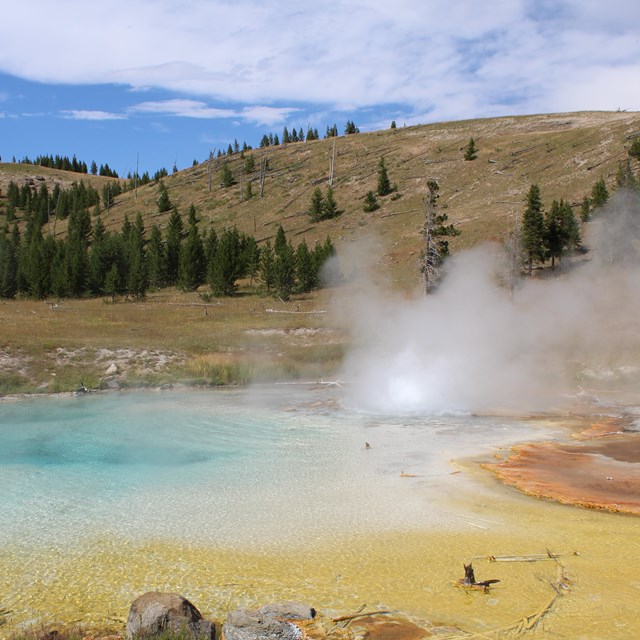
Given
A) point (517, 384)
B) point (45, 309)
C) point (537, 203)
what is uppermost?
point (537, 203)

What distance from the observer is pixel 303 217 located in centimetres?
7694

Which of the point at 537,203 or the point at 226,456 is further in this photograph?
the point at 537,203

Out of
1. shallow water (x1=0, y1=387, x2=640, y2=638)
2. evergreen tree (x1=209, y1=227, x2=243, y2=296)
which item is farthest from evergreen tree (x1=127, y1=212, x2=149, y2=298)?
shallow water (x1=0, y1=387, x2=640, y2=638)

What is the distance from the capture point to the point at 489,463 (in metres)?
12.7

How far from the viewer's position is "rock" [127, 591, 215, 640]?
585 centimetres

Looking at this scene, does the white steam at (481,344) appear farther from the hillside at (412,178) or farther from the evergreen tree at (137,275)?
the evergreen tree at (137,275)

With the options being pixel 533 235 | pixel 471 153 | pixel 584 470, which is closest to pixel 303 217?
pixel 471 153

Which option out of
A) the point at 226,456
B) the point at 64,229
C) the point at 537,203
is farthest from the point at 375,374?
the point at 64,229

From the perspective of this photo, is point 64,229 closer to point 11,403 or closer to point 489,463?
point 11,403

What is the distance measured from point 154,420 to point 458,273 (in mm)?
12809

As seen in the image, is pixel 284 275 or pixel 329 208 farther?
pixel 329 208

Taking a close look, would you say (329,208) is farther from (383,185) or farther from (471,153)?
(471,153)

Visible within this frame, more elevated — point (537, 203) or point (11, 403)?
point (537, 203)

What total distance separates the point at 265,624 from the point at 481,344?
18575 mm
